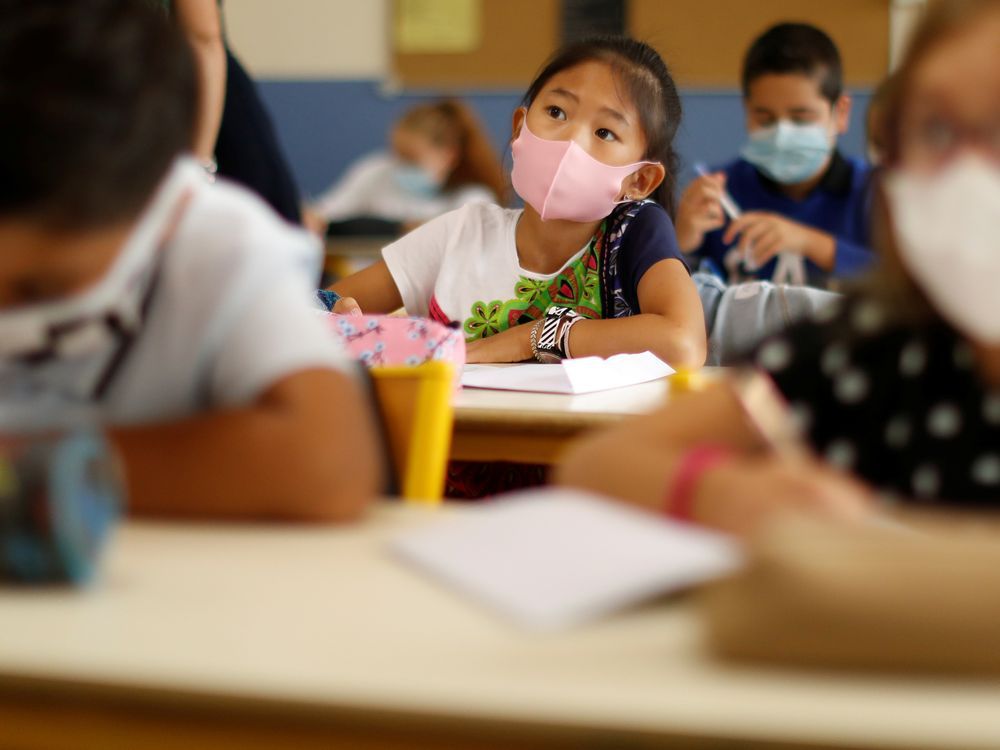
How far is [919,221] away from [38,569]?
2.12 feet

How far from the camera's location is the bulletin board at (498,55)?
5934 mm

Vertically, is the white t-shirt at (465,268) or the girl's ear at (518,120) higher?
the girl's ear at (518,120)

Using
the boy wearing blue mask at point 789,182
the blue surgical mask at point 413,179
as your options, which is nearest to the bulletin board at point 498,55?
the blue surgical mask at point 413,179

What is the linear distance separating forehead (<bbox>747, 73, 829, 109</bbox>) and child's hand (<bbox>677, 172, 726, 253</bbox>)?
0.92ft

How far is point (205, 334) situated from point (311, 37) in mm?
5829

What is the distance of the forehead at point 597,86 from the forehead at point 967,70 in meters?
1.44

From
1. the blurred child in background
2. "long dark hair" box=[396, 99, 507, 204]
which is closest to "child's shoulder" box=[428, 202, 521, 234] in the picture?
"long dark hair" box=[396, 99, 507, 204]

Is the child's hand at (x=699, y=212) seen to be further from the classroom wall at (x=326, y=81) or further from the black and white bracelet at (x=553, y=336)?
the classroom wall at (x=326, y=81)

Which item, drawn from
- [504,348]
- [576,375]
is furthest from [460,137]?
[576,375]

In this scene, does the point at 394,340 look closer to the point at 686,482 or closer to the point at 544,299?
the point at 544,299

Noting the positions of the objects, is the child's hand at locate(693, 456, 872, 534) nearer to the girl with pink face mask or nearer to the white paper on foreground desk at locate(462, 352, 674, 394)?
the white paper on foreground desk at locate(462, 352, 674, 394)

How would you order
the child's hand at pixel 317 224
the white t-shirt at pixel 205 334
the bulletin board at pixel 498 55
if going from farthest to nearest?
the bulletin board at pixel 498 55, the child's hand at pixel 317 224, the white t-shirt at pixel 205 334

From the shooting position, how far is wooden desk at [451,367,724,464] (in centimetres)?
160

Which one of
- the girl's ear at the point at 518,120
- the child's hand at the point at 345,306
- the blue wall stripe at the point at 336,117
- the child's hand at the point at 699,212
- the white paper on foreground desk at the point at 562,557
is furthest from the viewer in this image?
the blue wall stripe at the point at 336,117
